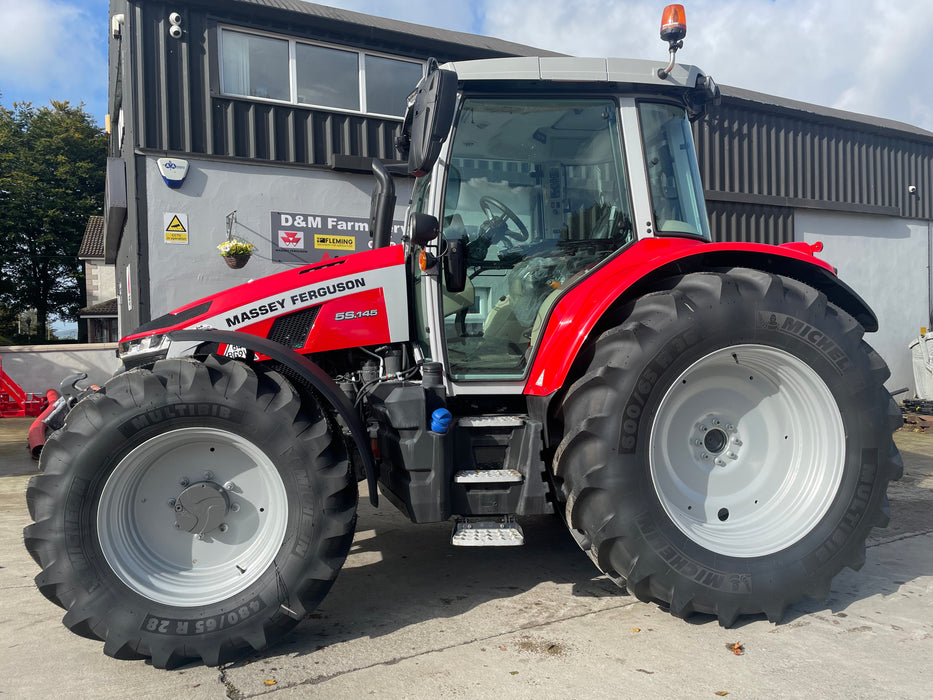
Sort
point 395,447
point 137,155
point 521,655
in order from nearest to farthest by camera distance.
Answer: point 521,655, point 395,447, point 137,155

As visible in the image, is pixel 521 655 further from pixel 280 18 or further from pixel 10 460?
pixel 280 18

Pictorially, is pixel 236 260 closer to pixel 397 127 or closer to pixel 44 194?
pixel 397 127

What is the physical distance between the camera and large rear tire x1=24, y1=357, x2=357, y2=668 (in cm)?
248

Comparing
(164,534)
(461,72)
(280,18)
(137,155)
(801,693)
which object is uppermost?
(280,18)

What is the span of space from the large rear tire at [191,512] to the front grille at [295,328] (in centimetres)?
48

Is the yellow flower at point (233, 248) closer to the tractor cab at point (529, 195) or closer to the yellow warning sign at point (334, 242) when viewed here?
the yellow warning sign at point (334, 242)

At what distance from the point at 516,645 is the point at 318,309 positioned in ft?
5.86

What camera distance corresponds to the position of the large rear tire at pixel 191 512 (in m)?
2.48

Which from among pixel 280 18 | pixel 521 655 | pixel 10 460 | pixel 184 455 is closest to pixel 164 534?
pixel 184 455

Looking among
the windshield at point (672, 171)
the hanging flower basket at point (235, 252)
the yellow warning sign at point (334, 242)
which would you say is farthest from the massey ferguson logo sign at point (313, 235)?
the windshield at point (672, 171)

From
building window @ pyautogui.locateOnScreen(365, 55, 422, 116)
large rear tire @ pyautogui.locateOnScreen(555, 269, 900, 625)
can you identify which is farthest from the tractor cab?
building window @ pyautogui.locateOnScreen(365, 55, 422, 116)

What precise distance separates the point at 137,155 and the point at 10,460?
153 inches

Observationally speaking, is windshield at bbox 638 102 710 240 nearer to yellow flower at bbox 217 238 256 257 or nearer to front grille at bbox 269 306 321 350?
front grille at bbox 269 306 321 350

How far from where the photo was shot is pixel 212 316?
10.4ft
